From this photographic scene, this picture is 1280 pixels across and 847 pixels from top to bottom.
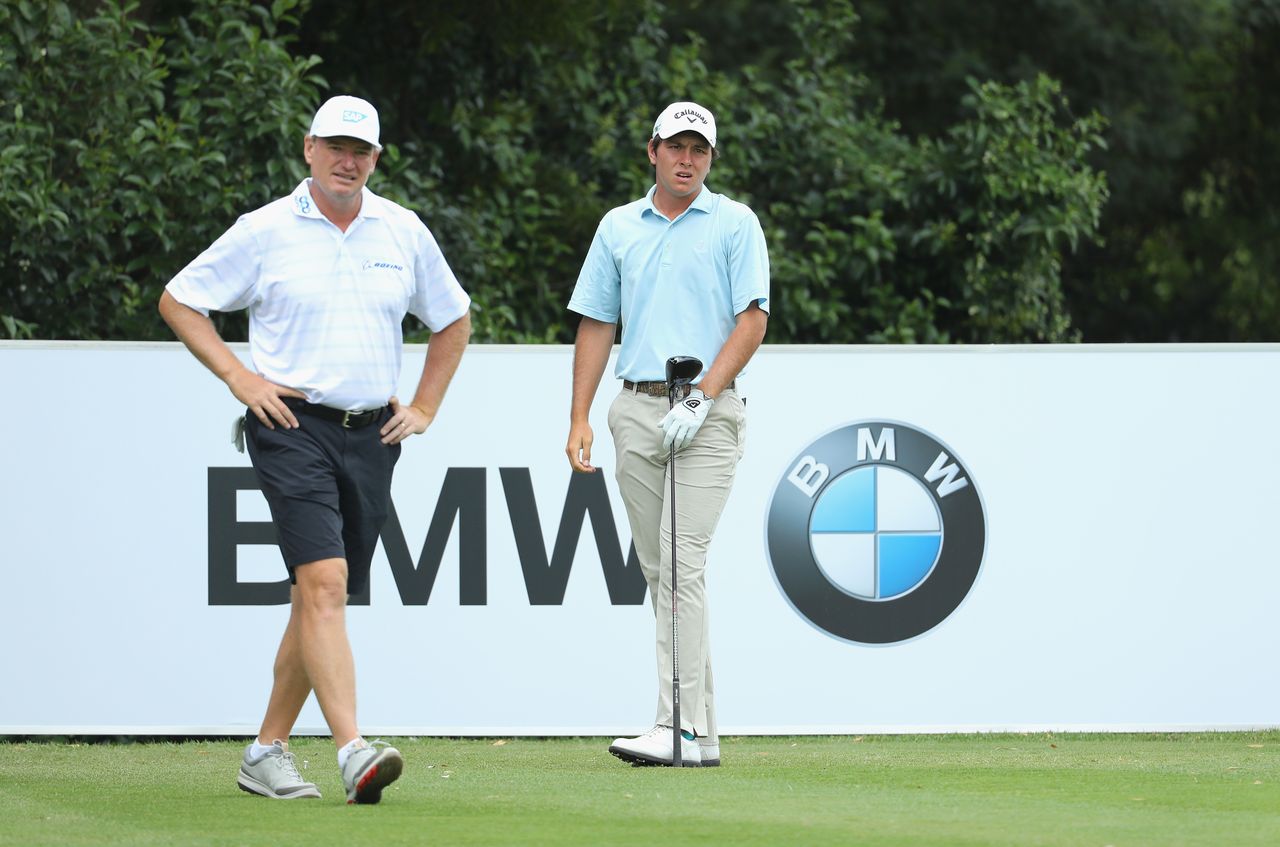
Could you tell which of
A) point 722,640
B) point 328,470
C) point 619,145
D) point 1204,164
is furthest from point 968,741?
point 1204,164

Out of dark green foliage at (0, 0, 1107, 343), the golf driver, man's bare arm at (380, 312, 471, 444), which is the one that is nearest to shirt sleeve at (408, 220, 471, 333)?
man's bare arm at (380, 312, 471, 444)

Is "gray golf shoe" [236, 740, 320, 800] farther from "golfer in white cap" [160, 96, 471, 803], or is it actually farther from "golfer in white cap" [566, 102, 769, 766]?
"golfer in white cap" [566, 102, 769, 766]

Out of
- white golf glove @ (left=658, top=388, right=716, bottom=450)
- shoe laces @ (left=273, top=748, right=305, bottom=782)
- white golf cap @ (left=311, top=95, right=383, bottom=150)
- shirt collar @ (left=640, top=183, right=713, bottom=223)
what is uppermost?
white golf cap @ (left=311, top=95, right=383, bottom=150)

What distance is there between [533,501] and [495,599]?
407 millimetres

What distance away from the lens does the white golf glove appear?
19.5ft

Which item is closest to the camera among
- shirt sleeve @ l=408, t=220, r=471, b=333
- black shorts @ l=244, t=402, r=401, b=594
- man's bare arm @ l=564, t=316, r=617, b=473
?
black shorts @ l=244, t=402, r=401, b=594

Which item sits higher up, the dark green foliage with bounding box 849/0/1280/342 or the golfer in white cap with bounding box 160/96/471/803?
the dark green foliage with bounding box 849/0/1280/342

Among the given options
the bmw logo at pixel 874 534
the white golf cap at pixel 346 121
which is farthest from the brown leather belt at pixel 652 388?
the bmw logo at pixel 874 534

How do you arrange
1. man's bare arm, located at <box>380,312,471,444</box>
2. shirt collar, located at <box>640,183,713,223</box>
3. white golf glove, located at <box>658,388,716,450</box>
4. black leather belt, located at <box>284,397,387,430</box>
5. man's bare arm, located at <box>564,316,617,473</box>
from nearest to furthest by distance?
black leather belt, located at <box>284,397,387,430</box>, man's bare arm, located at <box>380,312,471,444</box>, white golf glove, located at <box>658,388,716,450</box>, shirt collar, located at <box>640,183,713,223</box>, man's bare arm, located at <box>564,316,617,473</box>

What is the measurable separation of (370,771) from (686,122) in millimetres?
2339

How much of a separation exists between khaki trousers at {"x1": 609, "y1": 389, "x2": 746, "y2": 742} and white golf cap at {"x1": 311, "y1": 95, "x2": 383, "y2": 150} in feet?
4.62

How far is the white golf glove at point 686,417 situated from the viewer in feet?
19.5

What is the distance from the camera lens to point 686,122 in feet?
20.0

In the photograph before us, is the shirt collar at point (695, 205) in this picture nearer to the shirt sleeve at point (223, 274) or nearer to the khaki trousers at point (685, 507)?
the khaki trousers at point (685, 507)
